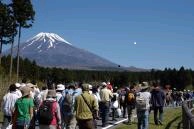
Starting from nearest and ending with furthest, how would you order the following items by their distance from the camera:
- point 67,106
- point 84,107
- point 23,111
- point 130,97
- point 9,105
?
point 23,111, point 84,107, point 9,105, point 67,106, point 130,97

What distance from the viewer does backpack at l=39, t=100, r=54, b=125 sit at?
43.0 ft

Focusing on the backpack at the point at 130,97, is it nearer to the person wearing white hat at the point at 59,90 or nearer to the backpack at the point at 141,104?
the backpack at the point at 141,104

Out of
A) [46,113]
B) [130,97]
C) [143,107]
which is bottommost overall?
[46,113]

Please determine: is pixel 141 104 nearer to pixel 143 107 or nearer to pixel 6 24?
pixel 143 107

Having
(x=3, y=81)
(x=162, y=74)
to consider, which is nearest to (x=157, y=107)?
(x=3, y=81)

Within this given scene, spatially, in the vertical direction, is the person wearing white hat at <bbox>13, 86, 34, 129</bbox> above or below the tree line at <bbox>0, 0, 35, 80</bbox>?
below

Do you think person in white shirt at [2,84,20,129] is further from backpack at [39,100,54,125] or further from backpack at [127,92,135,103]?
backpack at [127,92,135,103]

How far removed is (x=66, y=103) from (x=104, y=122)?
235 inches

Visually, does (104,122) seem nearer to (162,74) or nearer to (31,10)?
(31,10)

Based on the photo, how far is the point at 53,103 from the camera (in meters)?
13.2

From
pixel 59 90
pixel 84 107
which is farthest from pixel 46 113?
pixel 59 90

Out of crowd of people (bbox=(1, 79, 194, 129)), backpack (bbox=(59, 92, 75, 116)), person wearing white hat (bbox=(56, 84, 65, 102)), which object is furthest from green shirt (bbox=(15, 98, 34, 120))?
backpack (bbox=(59, 92, 75, 116))

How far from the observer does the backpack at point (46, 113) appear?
1310 centimetres

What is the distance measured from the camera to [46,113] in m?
13.1
